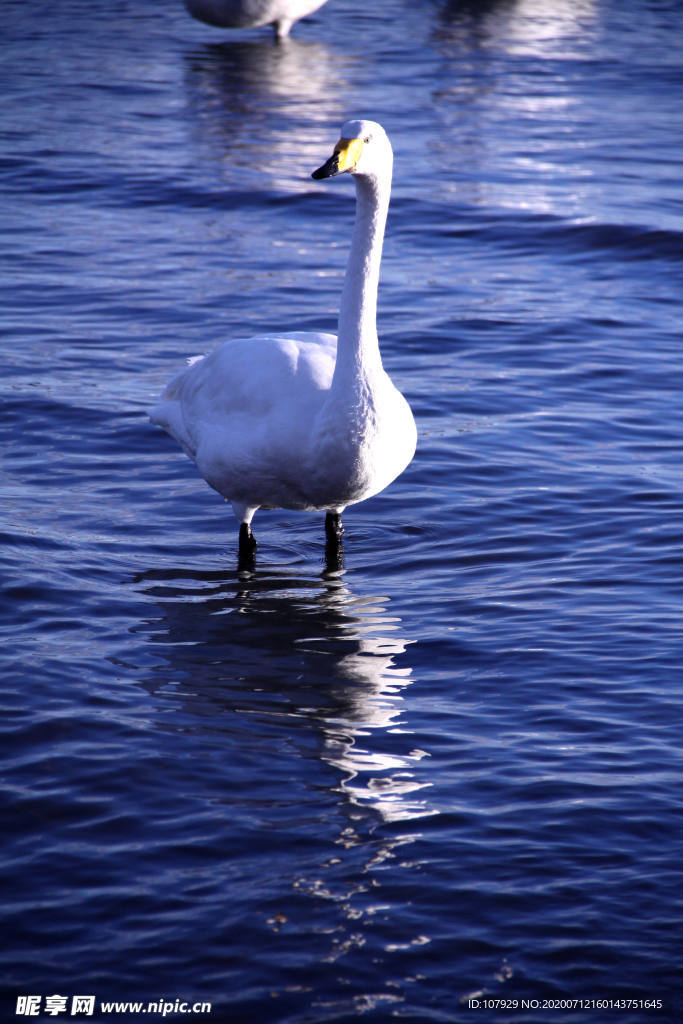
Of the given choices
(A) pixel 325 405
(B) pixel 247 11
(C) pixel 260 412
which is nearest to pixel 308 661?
(A) pixel 325 405

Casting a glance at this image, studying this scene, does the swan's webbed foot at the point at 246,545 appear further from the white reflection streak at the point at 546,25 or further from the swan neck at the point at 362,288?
the white reflection streak at the point at 546,25

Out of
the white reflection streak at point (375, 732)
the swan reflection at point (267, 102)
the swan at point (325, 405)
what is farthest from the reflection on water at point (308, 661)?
the swan reflection at point (267, 102)

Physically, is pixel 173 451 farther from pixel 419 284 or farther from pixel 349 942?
pixel 349 942

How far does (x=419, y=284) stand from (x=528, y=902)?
9.59 meters

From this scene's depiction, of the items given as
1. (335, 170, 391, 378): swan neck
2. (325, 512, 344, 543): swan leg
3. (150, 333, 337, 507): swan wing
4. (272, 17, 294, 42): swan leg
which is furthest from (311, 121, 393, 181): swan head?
(272, 17, 294, 42): swan leg

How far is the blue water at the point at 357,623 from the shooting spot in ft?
16.4

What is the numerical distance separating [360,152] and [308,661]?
2.48 m

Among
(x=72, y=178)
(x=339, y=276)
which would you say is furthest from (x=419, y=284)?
(x=72, y=178)

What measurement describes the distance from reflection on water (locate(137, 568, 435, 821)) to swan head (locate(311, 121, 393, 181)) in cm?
228

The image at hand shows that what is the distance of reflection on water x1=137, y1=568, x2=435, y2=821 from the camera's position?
615cm

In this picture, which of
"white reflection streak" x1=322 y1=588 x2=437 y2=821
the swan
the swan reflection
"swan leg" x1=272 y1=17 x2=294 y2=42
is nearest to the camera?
"white reflection streak" x1=322 y1=588 x2=437 y2=821

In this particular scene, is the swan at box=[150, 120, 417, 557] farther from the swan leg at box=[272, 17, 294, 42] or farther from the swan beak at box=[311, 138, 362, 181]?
the swan leg at box=[272, 17, 294, 42]

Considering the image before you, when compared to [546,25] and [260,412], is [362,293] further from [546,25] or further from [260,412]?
[546,25]

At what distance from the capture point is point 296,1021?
15.2 feet
